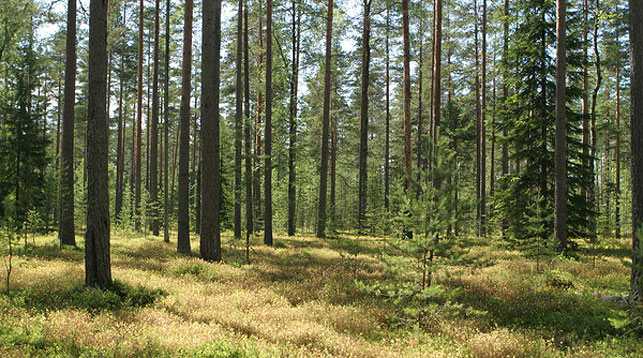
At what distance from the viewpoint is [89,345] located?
20.9 feet

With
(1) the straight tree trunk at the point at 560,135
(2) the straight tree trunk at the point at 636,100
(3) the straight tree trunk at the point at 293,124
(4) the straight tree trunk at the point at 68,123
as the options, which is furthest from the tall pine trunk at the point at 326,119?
(2) the straight tree trunk at the point at 636,100

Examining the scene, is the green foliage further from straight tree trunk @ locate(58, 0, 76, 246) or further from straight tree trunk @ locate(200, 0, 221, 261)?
straight tree trunk @ locate(58, 0, 76, 246)

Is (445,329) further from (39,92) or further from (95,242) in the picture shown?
(39,92)

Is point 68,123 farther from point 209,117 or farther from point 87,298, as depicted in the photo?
point 87,298

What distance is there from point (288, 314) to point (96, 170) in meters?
5.40

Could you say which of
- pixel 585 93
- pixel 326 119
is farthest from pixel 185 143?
pixel 585 93

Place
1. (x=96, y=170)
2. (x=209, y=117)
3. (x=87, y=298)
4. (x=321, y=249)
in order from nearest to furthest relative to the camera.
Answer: (x=87, y=298)
(x=96, y=170)
(x=209, y=117)
(x=321, y=249)

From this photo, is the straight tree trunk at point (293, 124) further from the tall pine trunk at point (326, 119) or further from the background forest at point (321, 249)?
the tall pine trunk at point (326, 119)

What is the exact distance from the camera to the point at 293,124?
25328 mm

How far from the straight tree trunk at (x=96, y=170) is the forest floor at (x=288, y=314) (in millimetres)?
593

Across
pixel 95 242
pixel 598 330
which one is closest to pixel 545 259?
pixel 598 330

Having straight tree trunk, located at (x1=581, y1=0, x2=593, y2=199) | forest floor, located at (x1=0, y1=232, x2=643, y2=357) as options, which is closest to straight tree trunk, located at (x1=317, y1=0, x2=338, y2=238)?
forest floor, located at (x1=0, y1=232, x2=643, y2=357)

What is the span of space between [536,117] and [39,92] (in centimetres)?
4508

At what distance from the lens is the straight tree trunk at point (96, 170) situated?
386 inches
